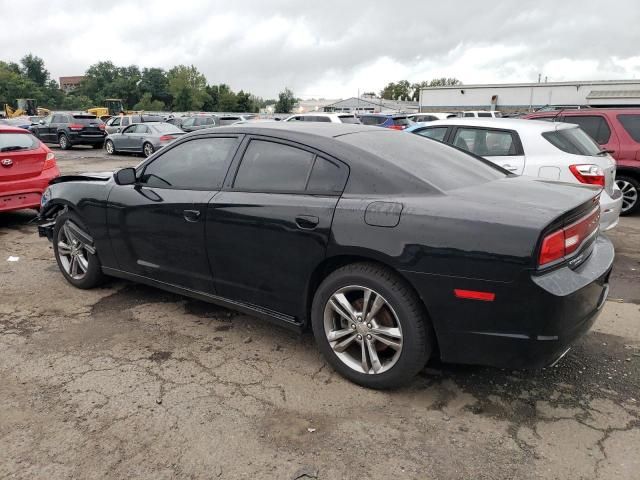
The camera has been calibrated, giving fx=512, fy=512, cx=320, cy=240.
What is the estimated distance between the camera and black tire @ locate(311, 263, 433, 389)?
283 centimetres

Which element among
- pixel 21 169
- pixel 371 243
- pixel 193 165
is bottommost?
pixel 21 169

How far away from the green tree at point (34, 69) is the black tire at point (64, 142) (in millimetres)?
96170

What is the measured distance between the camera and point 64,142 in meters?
23.0

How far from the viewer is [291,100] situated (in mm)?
79062

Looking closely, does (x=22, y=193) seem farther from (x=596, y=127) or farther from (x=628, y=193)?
(x=628, y=193)

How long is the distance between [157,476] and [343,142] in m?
2.15

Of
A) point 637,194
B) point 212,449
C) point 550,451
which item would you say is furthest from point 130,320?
point 637,194

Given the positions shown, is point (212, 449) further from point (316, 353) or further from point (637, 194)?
point (637, 194)

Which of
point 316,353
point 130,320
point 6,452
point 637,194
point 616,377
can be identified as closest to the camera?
point 6,452

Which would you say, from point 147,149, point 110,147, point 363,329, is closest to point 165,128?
point 147,149

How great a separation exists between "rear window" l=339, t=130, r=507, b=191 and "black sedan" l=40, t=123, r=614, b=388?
16mm

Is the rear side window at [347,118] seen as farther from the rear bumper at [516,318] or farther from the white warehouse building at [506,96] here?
the white warehouse building at [506,96]

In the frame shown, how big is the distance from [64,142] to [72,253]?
20.8 metres

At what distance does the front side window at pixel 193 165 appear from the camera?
146 inches
